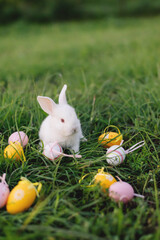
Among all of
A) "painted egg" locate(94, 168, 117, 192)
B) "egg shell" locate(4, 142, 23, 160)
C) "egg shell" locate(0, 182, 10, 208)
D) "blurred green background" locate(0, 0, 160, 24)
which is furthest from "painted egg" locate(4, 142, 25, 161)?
"blurred green background" locate(0, 0, 160, 24)

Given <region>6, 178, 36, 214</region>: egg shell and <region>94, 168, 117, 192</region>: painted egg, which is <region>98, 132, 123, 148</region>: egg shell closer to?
<region>94, 168, 117, 192</region>: painted egg

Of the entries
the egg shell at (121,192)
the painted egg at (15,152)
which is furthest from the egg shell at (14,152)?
the egg shell at (121,192)

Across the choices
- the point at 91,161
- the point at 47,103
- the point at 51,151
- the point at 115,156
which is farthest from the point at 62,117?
the point at 115,156

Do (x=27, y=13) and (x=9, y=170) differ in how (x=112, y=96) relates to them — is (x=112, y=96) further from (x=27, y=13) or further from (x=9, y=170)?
(x=27, y=13)

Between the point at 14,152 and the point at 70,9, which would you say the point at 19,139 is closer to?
the point at 14,152

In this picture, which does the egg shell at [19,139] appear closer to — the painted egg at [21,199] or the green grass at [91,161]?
the green grass at [91,161]

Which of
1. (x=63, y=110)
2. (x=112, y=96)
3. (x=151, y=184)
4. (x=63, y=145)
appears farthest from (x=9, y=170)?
(x=112, y=96)
